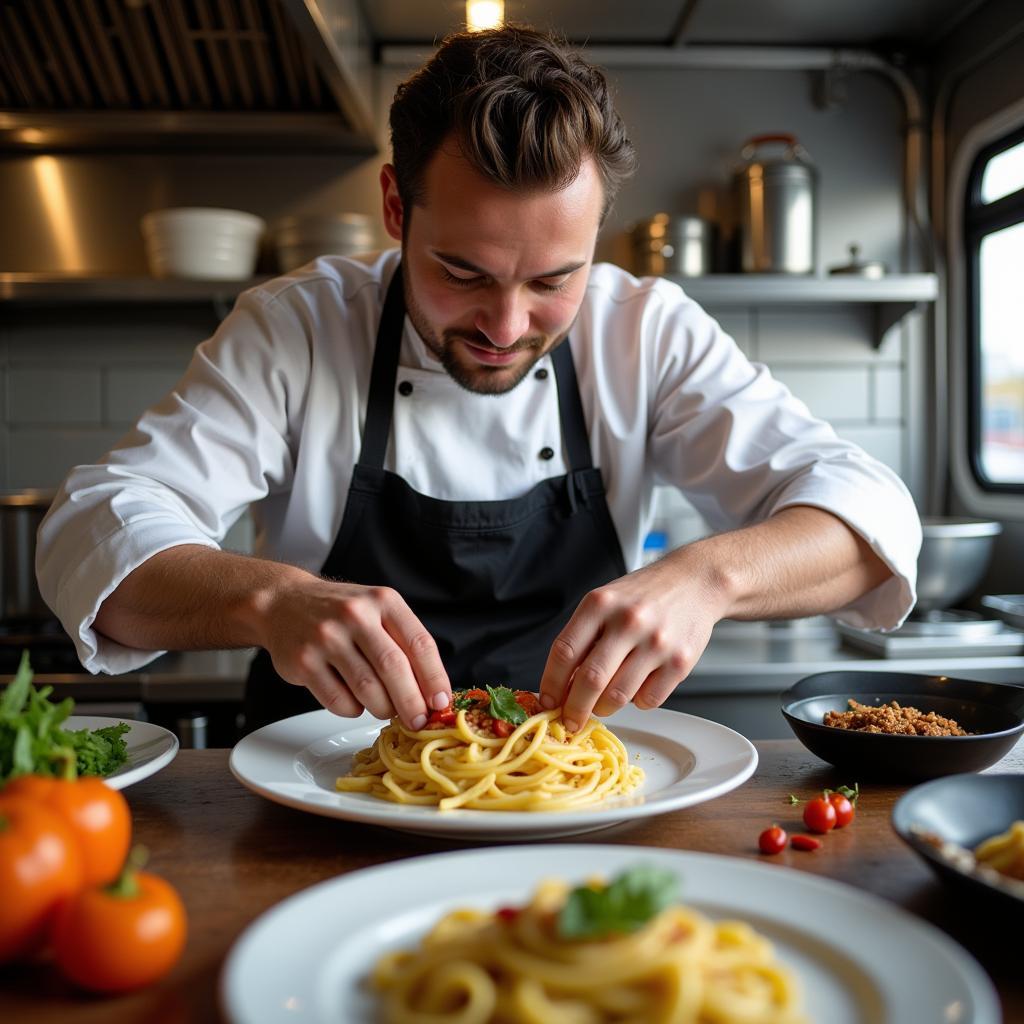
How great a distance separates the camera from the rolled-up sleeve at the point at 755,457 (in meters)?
1.74

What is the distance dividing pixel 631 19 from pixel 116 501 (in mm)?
2816

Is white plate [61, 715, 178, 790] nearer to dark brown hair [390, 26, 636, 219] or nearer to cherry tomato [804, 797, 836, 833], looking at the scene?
cherry tomato [804, 797, 836, 833]

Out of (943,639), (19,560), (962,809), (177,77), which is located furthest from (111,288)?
(962,809)

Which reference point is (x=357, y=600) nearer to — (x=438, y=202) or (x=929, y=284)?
(x=438, y=202)

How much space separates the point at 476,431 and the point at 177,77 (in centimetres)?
202

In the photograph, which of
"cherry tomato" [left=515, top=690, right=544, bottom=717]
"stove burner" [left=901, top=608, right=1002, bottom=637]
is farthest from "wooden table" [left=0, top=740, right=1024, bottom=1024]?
"stove burner" [left=901, top=608, right=1002, bottom=637]

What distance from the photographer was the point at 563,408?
208 centimetres

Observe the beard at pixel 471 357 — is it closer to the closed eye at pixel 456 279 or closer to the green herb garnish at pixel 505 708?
the closed eye at pixel 456 279

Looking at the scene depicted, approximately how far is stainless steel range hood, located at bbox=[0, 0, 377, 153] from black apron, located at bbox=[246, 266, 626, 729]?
150cm

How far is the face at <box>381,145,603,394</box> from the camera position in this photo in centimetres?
159

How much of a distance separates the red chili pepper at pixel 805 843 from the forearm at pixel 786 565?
424 millimetres

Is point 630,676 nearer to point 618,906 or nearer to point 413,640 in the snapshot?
point 413,640

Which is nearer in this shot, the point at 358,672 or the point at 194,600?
the point at 358,672

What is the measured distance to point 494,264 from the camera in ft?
5.27
